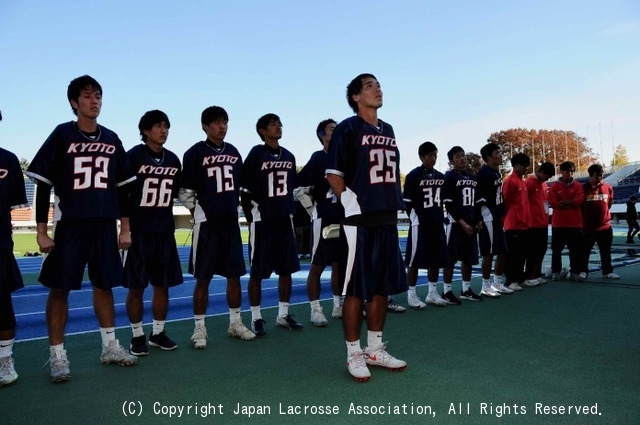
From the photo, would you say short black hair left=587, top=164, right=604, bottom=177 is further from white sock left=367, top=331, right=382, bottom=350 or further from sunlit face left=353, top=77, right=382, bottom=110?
white sock left=367, top=331, right=382, bottom=350

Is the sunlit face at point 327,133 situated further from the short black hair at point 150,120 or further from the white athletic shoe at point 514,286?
the white athletic shoe at point 514,286

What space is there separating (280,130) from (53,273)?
8.04 feet

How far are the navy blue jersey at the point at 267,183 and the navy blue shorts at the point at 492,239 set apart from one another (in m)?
3.11

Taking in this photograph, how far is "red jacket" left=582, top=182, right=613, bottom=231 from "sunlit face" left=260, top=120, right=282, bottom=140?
20.0ft

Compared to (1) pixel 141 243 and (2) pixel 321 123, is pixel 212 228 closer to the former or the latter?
(1) pixel 141 243

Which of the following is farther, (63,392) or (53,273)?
(53,273)

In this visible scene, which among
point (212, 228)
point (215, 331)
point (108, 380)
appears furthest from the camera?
point (215, 331)

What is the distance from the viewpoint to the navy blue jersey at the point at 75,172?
10.9 ft

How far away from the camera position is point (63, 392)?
2.94m

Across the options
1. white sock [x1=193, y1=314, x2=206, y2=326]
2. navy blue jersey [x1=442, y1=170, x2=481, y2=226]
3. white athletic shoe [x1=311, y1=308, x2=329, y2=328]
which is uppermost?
navy blue jersey [x1=442, y1=170, x2=481, y2=226]

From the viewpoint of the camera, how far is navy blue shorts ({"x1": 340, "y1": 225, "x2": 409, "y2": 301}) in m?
3.28

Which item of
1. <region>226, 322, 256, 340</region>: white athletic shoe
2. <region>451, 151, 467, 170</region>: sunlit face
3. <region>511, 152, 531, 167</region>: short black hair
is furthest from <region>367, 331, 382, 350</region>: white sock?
<region>511, 152, 531, 167</region>: short black hair

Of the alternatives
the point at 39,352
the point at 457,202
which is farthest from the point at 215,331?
the point at 457,202

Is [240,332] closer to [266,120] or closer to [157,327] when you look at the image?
[157,327]
